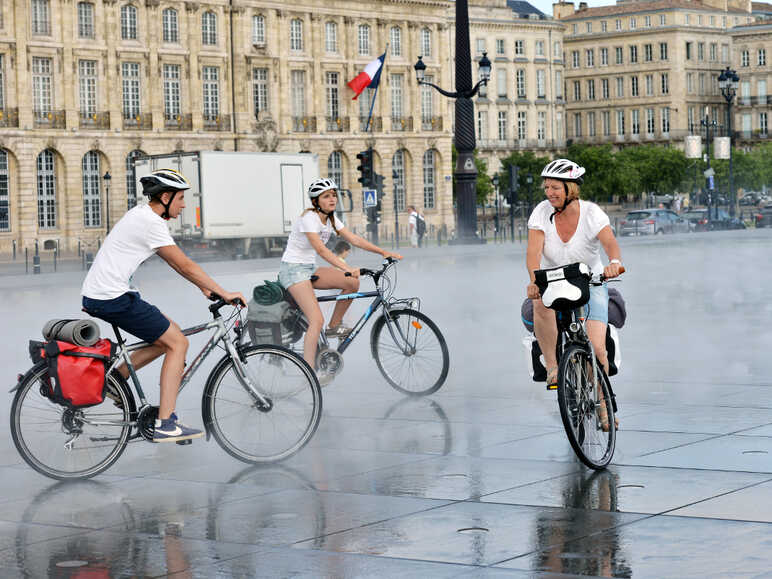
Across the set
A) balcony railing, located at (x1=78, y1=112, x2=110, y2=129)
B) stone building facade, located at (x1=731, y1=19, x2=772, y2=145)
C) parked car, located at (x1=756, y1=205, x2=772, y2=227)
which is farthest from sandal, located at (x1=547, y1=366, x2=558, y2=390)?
stone building facade, located at (x1=731, y1=19, x2=772, y2=145)

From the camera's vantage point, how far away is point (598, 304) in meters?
8.28

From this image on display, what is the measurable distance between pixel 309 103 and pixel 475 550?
66045 millimetres

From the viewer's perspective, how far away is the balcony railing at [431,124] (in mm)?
76438

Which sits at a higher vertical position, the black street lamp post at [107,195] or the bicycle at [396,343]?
the black street lamp post at [107,195]

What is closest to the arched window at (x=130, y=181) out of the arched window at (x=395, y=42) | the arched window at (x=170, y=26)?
the arched window at (x=170, y=26)

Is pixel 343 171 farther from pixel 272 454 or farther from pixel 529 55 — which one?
pixel 272 454

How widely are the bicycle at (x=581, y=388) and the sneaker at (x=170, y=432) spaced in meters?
1.91

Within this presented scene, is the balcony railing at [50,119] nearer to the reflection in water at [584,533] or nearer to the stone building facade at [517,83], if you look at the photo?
the stone building facade at [517,83]

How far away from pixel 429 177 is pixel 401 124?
3.83m

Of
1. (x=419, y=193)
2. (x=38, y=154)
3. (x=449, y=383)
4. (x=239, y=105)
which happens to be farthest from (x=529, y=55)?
(x=449, y=383)

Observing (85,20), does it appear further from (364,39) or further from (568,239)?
(568,239)

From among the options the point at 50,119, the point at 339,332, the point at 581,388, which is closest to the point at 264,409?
the point at 581,388

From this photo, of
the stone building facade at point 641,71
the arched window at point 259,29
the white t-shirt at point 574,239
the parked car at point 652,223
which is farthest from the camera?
the stone building facade at point 641,71

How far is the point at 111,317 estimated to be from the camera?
771cm
